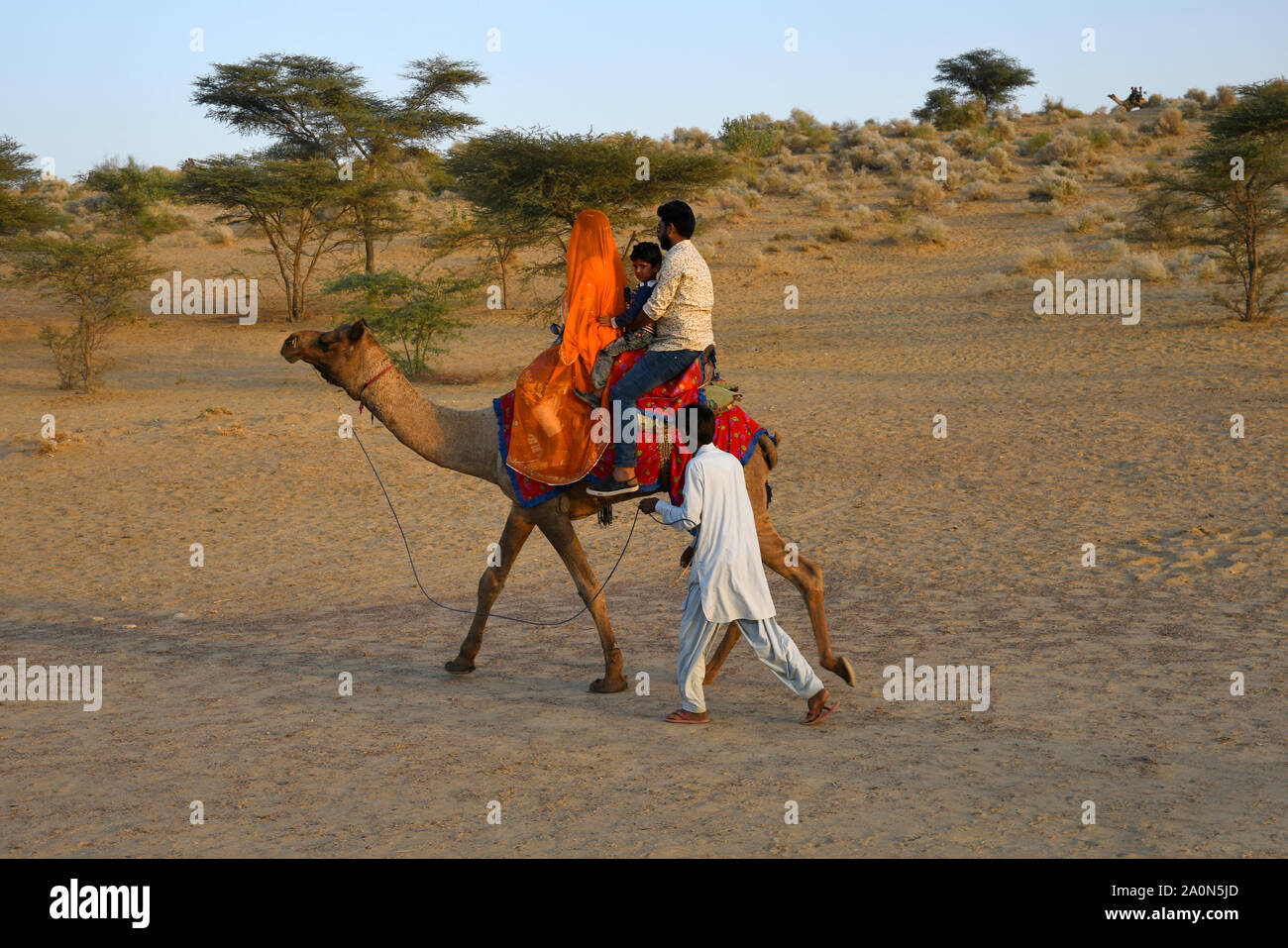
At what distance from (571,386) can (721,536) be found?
139 cm

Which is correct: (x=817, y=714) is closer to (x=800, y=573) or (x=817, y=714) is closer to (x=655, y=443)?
(x=800, y=573)

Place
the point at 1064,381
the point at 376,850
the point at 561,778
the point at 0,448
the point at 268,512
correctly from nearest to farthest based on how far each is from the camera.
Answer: the point at 376,850 < the point at 561,778 < the point at 268,512 < the point at 0,448 < the point at 1064,381

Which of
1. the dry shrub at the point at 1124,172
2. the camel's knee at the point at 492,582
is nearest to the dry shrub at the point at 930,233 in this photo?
the dry shrub at the point at 1124,172

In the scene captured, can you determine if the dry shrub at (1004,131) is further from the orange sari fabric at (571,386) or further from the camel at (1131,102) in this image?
the orange sari fabric at (571,386)

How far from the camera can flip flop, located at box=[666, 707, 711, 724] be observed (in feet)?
21.1

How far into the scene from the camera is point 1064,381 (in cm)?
1794

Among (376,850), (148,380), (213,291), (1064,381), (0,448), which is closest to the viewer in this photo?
(376,850)

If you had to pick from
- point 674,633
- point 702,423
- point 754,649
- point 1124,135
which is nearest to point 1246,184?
point 674,633

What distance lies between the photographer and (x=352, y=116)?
30.4 metres

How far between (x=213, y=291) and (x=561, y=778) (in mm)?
28126

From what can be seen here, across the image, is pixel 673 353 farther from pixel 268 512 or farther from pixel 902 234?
pixel 902 234

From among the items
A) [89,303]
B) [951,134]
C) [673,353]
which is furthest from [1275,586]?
[951,134]

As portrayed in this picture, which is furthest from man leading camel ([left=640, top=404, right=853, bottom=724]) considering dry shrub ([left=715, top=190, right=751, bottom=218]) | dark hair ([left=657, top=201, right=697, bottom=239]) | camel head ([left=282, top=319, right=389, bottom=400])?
dry shrub ([left=715, top=190, right=751, bottom=218])

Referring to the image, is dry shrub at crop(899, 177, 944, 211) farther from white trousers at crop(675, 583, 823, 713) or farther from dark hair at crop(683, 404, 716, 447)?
white trousers at crop(675, 583, 823, 713)
